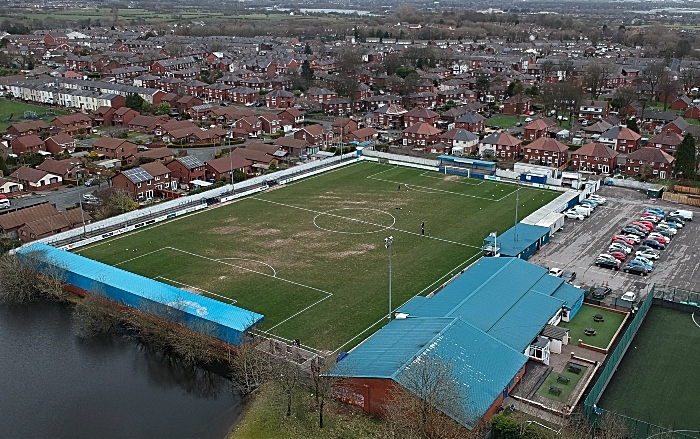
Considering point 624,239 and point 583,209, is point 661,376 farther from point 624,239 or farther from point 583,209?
point 583,209

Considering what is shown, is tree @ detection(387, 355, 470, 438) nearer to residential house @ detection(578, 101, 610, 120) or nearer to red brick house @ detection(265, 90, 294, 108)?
residential house @ detection(578, 101, 610, 120)

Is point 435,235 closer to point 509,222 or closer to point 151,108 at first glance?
point 509,222

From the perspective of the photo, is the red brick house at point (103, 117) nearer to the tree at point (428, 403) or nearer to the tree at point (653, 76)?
the tree at point (428, 403)

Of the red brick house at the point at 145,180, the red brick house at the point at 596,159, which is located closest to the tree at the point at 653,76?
the red brick house at the point at 596,159

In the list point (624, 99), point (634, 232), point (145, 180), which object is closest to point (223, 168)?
point (145, 180)

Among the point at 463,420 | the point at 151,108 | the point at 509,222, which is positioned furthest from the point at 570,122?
the point at 463,420

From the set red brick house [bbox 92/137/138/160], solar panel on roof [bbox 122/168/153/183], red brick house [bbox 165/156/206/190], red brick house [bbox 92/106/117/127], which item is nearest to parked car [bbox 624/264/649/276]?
red brick house [bbox 165/156/206/190]
